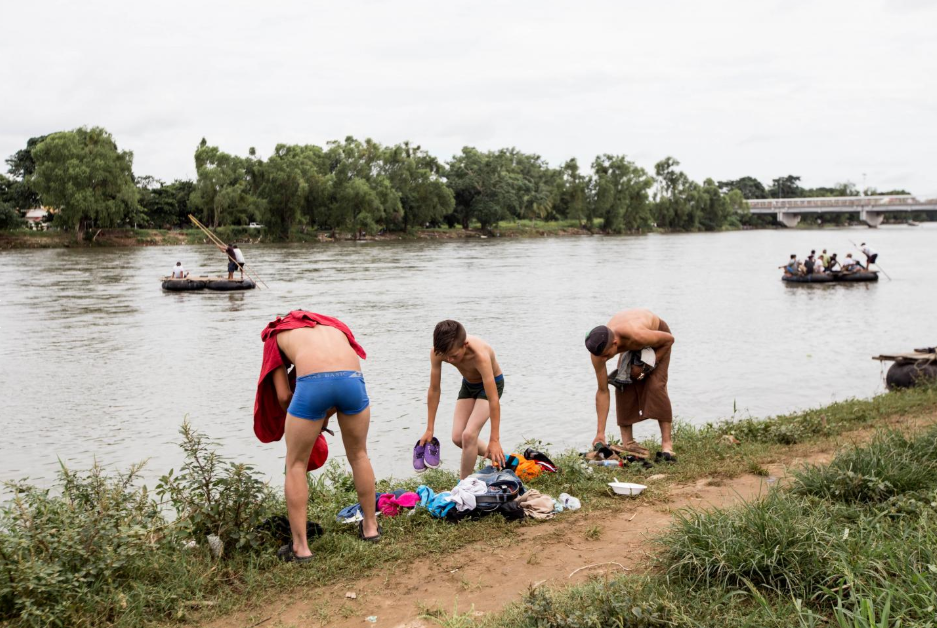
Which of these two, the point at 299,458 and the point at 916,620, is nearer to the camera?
the point at 916,620

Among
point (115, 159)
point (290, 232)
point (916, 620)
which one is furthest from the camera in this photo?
point (290, 232)

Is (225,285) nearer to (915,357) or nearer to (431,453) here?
(915,357)

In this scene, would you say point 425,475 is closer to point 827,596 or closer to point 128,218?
point 827,596

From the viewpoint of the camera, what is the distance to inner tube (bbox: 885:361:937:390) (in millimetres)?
11266

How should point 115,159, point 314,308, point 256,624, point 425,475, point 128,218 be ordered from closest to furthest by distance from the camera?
point 256,624 < point 425,475 < point 314,308 < point 115,159 < point 128,218

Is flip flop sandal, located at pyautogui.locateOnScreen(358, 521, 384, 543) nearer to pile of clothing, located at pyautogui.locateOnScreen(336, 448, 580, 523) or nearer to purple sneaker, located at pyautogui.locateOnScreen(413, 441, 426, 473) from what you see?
pile of clothing, located at pyautogui.locateOnScreen(336, 448, 580, 523)

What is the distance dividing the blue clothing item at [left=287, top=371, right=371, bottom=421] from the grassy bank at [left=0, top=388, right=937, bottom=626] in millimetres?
736

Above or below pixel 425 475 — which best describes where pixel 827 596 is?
above

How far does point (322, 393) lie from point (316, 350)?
0.26 meters

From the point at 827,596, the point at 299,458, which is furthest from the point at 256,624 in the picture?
the point at 827,596

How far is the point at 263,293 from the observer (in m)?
30.5

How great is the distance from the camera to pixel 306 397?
Result: 4.72 m

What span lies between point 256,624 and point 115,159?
64235mm

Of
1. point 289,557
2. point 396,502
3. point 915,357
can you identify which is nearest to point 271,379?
point 289,557
